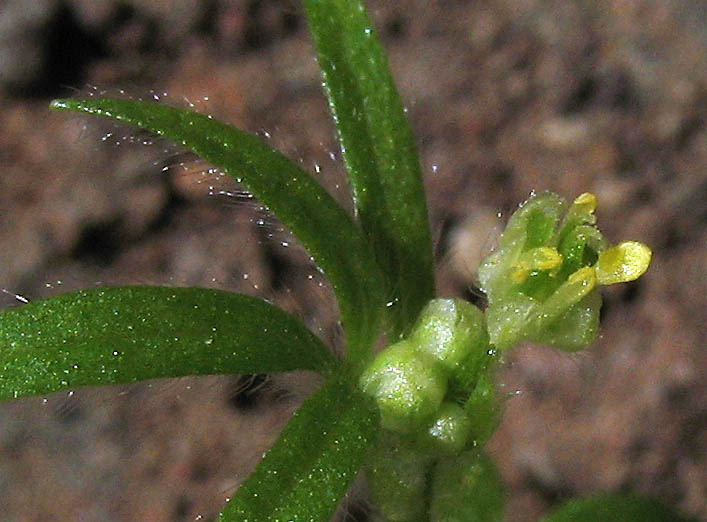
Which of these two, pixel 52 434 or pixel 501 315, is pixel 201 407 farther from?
pixel 501 315

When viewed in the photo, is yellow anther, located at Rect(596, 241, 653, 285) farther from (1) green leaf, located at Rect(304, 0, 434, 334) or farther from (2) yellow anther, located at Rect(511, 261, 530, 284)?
(1) green leaf, located at Rect(304, 0, 434, 334)

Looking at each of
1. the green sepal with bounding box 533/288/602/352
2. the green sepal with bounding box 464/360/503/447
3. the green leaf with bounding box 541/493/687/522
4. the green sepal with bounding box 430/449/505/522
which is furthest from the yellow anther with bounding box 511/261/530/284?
the green leaf with bounding box 541/493/687/522

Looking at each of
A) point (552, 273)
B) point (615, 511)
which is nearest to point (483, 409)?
point (552, 273)

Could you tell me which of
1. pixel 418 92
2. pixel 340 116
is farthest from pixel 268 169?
pixel 418 92

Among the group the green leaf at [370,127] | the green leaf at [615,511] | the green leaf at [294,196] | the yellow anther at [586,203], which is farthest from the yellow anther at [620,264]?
the green leaf at [615,511]

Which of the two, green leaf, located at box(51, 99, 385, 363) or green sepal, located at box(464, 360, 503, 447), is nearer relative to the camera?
green leaf, located at box(51, 99, 385, 363)

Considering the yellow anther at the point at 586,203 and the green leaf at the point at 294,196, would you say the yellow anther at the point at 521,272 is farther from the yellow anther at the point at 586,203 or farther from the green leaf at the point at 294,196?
the green leaf at the point at 294,196
